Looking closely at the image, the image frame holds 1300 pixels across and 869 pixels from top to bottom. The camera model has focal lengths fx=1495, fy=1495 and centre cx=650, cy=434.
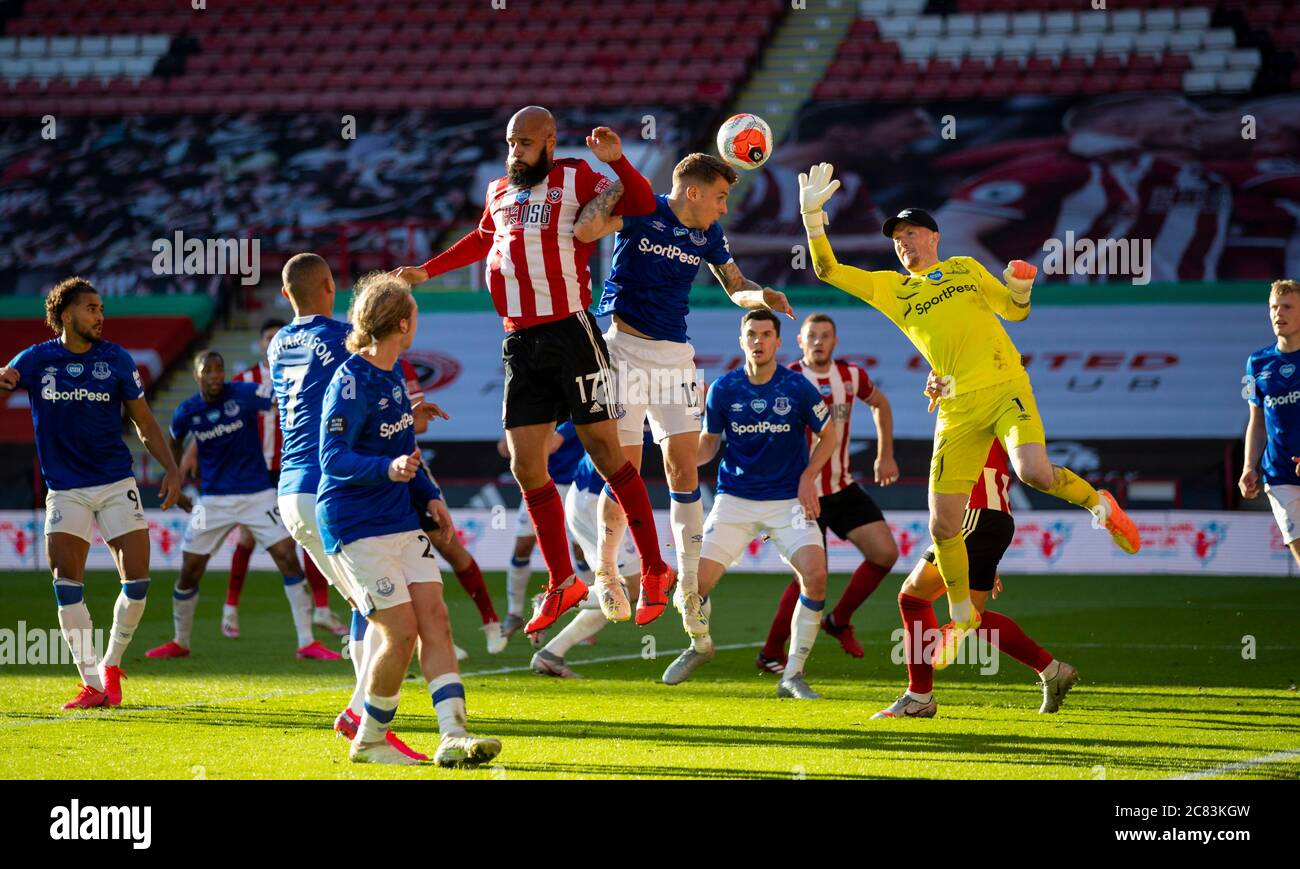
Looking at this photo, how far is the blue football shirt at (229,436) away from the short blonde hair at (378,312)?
228 inches

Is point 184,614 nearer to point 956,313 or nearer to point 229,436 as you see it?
point 229,436

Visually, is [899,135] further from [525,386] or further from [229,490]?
[525,386]

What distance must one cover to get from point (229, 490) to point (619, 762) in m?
6.39

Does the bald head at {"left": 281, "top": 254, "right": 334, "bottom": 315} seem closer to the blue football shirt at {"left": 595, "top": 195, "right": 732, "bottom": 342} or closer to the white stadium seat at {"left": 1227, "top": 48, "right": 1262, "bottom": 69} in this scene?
the blue football shirt at {"left": 595, "top": 195, "right": 732, "bottom": 342}

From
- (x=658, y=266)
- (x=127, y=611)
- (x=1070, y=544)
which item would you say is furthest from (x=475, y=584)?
(x=1070, y=544)

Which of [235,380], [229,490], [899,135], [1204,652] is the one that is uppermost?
[899,135]

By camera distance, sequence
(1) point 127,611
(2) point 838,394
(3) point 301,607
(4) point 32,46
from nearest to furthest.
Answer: (1) point 127,611 < (2) point 838,394 < (3) point 301,607 < (4) point 32,46

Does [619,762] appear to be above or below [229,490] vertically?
below

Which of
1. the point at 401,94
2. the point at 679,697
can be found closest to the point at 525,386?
the point at 679,697

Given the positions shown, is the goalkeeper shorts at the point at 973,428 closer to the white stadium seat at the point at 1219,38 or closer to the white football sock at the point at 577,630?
the white football sock at the point at 577,630

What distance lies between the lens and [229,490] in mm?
12055

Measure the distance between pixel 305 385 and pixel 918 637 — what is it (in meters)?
3.55

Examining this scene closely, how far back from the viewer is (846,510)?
10625 millimetres

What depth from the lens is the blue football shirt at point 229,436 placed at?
11984mm
